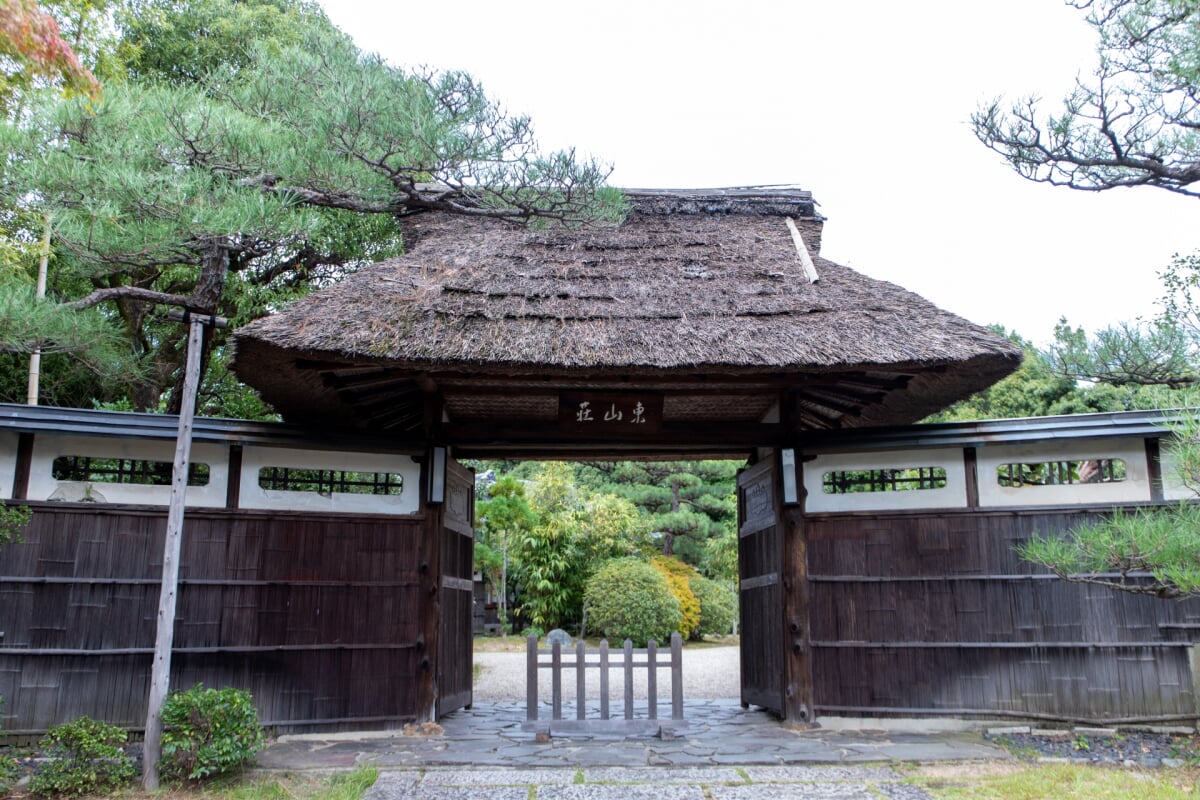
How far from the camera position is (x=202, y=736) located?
508cm

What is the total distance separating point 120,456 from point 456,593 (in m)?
2.88

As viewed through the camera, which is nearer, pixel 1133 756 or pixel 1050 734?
pixel 1133 756

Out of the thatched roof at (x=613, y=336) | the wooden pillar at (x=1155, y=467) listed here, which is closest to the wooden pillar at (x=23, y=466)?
the thatched roof at (x=613, y=336)

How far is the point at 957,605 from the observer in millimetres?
6785

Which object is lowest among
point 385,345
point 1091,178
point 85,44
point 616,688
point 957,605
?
point 616,688

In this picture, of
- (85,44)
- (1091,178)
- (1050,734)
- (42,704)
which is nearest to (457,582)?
(42,704)

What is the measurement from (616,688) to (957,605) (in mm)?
5253

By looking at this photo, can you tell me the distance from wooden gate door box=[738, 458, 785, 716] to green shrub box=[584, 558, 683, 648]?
18.0 feet

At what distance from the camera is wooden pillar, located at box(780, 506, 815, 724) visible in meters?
6.94

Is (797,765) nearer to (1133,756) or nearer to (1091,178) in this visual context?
(1133,756)

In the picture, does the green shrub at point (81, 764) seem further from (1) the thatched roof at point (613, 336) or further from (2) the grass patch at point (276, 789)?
(1) the thatched roof at point (613, 336)

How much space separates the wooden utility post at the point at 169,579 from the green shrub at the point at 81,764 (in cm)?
15

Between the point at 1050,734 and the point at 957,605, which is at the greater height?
the point at 957,605

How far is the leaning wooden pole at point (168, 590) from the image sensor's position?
502 cm
